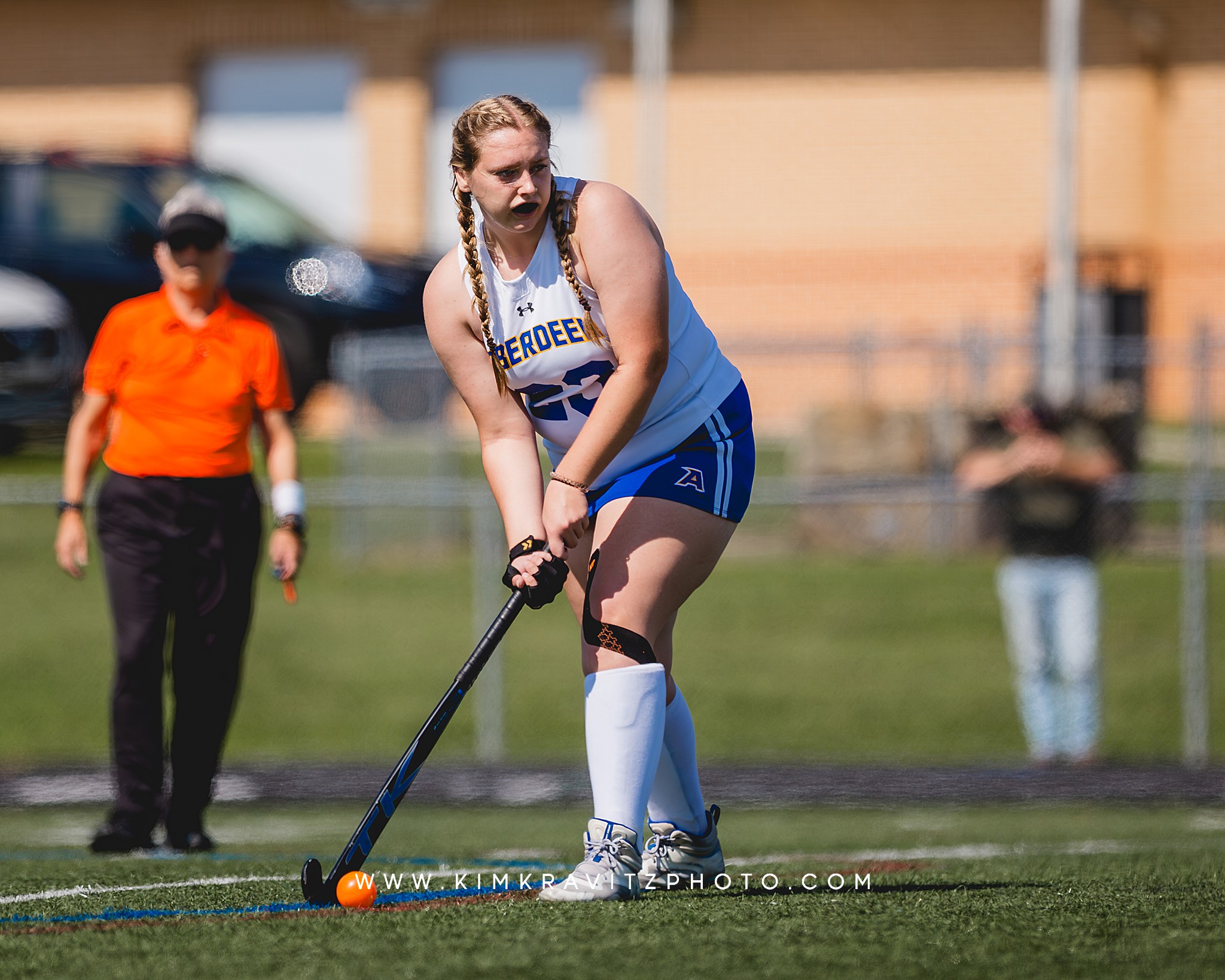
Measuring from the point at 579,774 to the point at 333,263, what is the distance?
245 inches

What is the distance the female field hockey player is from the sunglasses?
1.67 meters

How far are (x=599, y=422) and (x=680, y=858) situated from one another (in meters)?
1.14

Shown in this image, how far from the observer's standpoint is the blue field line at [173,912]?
4.09 m

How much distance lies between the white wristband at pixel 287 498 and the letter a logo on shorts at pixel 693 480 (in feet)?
6.62

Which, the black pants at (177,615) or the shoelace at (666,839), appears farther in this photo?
the black pants at (177,615)

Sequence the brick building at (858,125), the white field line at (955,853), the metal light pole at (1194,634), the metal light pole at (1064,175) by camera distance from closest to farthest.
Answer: the white field line at (955,853) → the metal light pole at (1194,634) → the metal light pole at (1064,175) → the brick building at (858,125)

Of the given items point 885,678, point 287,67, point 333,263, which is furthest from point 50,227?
point 287,67

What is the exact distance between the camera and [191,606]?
5863mm

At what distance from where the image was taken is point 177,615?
19.3 feet

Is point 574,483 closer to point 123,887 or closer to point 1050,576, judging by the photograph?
point 123,887

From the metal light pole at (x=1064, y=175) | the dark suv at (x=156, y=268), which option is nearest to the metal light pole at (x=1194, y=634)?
the dark suv at (x=156, y=268)

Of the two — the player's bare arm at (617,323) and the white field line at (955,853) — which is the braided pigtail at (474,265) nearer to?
the player's bare arm at (617,323)

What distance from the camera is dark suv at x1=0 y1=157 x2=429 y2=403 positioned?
1374cm

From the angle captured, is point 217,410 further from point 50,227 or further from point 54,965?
point 50,227
